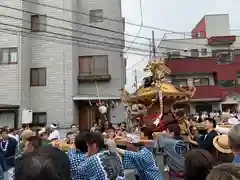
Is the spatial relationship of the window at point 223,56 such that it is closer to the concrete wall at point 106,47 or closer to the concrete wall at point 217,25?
the concrete wall at point 217,25

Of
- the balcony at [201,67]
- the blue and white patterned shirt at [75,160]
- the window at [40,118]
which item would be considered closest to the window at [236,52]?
the balcony at [201,67]

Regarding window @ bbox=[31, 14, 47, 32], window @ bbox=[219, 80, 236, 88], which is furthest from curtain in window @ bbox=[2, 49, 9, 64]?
window @ bbox=[219, 80, 236, 88]

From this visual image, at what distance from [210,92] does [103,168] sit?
102 ft

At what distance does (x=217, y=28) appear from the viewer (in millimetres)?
39969

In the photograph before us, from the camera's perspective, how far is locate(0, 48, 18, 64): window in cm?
2294

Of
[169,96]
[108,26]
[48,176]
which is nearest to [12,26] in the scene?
[108,26]

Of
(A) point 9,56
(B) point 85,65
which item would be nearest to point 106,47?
(B) point 85,65

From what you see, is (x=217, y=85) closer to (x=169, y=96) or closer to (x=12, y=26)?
(x=12, y=26)

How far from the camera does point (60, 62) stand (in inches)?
910

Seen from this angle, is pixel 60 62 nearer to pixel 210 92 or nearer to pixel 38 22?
pixel 38 22

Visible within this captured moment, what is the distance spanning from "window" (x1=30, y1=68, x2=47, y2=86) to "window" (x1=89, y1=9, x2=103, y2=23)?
4853mm

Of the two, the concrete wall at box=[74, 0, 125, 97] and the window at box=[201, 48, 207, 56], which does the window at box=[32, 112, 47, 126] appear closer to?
the concrete wall at box=[74, 0, 125, 97]

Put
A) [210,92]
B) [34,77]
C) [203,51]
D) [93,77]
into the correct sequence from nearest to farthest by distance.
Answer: [93,77]
[34,77]
[210,92]
[203,51]

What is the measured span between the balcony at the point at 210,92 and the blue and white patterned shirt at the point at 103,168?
30.3m
